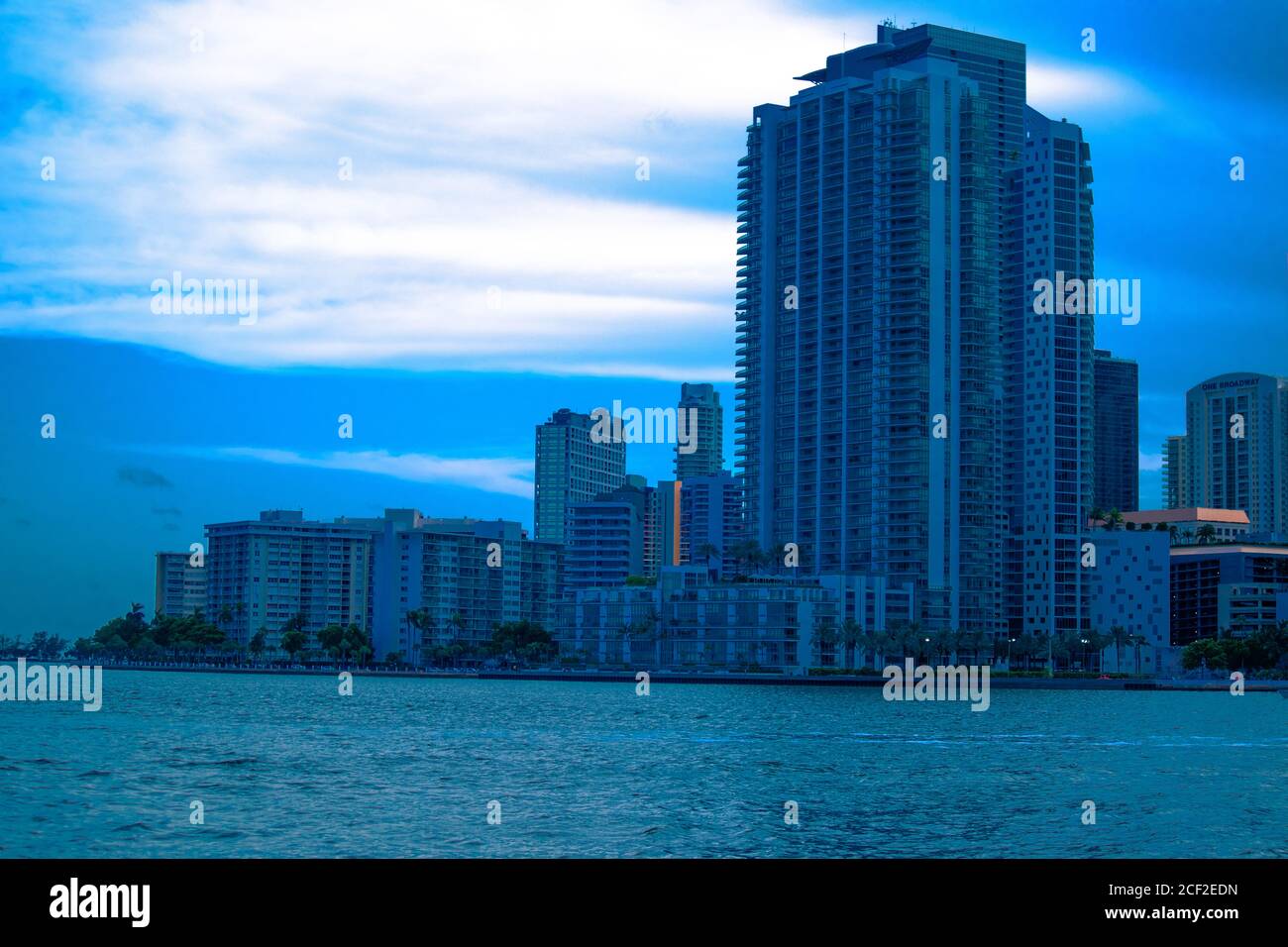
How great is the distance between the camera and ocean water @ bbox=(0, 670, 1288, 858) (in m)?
49.7

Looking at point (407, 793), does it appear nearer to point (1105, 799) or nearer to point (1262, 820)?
point (1105, 799)

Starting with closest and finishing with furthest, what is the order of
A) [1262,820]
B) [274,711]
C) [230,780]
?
[1262,820] → [230,780] → [274,711]

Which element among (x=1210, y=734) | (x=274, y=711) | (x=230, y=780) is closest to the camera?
(x=230, y=780)

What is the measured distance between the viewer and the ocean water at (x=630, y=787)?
4969 cm

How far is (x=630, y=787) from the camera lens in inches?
2680
